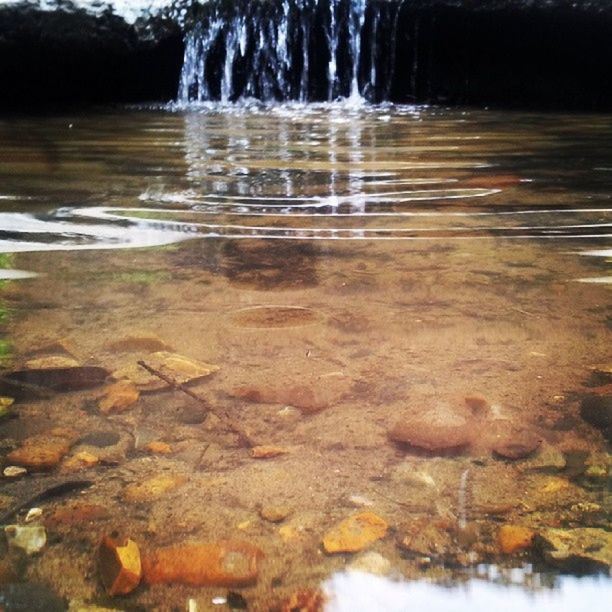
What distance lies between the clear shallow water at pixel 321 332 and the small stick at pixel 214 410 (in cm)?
2

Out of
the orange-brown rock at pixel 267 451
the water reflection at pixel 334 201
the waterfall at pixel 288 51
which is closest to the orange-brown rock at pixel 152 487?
the orange-brown rock at pixel 267 451

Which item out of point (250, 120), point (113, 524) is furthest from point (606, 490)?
point (250, 120)

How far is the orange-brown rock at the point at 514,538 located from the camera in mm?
885

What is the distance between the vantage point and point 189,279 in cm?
189

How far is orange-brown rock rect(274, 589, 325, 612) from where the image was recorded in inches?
31.3

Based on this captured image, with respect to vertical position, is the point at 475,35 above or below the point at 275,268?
above

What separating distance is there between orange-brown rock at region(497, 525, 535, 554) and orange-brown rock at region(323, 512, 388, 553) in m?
0.14

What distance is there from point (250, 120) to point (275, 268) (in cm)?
422

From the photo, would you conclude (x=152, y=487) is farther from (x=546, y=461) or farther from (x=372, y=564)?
(x=546, y=461)

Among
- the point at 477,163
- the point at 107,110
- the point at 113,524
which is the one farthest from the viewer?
the point at 107,110

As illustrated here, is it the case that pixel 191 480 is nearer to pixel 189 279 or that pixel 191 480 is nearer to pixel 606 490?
pixel 606 490

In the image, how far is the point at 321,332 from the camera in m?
1.56

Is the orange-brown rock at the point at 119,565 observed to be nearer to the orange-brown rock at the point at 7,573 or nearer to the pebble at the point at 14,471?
the orange-brown rock at the point at 7,573

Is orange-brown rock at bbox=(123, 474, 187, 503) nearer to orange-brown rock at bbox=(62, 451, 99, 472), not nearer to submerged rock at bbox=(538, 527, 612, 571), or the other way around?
orange-brown rock at bbox=(62, 451, 99, 472)
